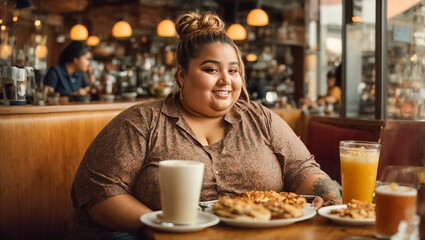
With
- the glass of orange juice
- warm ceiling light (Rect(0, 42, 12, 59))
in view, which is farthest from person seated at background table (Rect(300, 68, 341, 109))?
warm ceiling light (Rect(0, 42, 12, 59))

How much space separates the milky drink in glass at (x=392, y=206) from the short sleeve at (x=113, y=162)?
0.87m

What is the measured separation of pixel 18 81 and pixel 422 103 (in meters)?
3.22

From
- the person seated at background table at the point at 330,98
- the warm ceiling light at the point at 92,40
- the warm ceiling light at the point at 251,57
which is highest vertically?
the warm ceiling light at the point at 92,40

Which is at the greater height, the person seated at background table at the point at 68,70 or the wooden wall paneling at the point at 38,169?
the person seated at background table at the point at 68,70

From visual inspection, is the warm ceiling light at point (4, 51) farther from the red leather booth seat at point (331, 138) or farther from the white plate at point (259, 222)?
the white plate at point (259, 222)

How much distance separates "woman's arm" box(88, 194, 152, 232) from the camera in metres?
1.56

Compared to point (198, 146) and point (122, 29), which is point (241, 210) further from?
point (122, 29)

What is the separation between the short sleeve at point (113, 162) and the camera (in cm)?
167

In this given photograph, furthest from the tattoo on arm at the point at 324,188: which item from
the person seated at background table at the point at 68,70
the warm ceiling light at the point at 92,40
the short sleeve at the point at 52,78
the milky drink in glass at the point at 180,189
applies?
the warm ceiling light at the point at 92,40

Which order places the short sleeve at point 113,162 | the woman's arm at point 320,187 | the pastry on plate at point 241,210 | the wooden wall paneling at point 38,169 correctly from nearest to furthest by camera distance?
the pastry on plate at point 241,210
the short sleeve at point 113,162
the woman's arm at point 320,187
the wooden wall paneling at point 38,169

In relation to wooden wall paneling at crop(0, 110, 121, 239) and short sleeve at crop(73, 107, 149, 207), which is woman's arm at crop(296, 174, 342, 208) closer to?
short sleeve at crop(73, 107, 149, 207)

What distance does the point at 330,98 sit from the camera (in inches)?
245

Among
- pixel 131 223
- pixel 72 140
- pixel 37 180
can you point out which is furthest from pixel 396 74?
pixel 131 223

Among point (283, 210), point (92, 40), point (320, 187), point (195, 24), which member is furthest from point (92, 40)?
point (283, 210)
